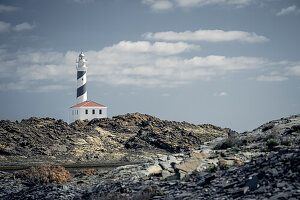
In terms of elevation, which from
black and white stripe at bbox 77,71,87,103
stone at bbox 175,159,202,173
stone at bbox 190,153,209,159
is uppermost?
black and white stripe at bbox 77,71,87,103

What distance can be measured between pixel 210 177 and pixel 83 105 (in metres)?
62.3

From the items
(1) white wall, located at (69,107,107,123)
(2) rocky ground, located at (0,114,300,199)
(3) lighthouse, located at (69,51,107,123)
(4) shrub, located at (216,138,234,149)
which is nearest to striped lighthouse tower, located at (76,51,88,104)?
(3) lighthouse, located at (69,51,107,123)

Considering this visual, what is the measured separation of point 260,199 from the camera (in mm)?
9875

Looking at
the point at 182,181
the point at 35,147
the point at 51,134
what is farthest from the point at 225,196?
the point at 51,134

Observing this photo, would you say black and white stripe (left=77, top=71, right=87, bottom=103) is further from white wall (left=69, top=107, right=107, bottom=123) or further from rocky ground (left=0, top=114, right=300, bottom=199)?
rocky ground (left=0, top=114, right=300, bottom=199)

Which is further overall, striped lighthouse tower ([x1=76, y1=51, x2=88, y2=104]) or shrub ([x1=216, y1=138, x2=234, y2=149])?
striped lighthouse tower ([x1=76, y1=51, x2=88, y2=104])

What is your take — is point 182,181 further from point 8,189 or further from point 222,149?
point 8,189

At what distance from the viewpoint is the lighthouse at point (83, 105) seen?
73.2 m

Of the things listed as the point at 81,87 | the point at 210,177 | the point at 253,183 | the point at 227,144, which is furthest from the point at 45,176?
the point at 81,87

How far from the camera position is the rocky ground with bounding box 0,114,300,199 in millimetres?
11080

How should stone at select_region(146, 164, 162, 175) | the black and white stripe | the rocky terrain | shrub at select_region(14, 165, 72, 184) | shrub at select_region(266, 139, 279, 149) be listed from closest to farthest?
stone at select_region(146, 164, 162, 175) → shrub at select_region(266, 139, 279, 149) → shrub at select_region(14, 165, 72, 184) → the rocky terrain → the black and white stripe

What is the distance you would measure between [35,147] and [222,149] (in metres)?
26.3

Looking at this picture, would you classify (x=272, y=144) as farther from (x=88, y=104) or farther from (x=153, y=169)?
(x=88, y=104)

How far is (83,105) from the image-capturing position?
7338 centimetres
